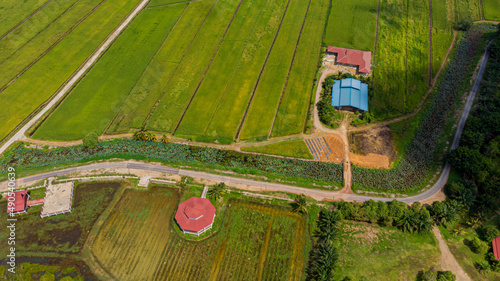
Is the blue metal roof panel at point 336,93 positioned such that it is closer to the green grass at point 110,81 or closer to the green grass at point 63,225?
the green grass at point 110,81

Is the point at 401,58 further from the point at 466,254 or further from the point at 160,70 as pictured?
the point at 160,70

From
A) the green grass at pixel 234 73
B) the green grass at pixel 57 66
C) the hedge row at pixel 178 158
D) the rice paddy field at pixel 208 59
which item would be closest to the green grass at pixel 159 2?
the rice paddy field at pixel 208 59

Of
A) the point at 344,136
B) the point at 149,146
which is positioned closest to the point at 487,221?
the point at 344,136

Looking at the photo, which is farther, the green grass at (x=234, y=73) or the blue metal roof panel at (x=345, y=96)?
the blue metal roof panel at (x=345, y=96)

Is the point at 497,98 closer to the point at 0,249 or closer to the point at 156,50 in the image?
the point at 156,50

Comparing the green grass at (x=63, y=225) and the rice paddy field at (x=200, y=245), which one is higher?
the green grass at (x=63, y=225)

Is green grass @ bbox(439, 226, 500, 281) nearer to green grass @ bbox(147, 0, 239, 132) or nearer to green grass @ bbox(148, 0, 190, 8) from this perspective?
green grass @ bbox(147, 0, 239, 132)

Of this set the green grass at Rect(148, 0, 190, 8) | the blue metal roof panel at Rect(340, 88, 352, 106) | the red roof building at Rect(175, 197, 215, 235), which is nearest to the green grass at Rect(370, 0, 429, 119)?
the blue metal roof panel at Rect(340, 88, 352, 106)

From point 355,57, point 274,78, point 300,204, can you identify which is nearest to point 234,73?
point 274,78
